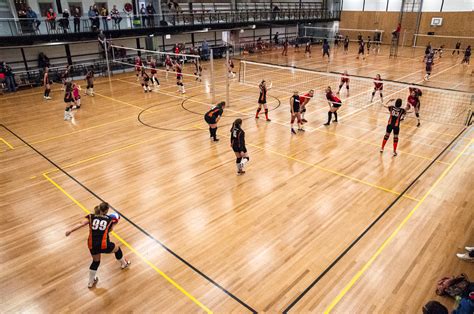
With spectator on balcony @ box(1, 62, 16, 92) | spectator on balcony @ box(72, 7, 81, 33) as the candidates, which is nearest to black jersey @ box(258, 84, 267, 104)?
spectator on balcony @ box(72, 7, 81, 33)

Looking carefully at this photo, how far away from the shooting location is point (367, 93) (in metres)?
19.2

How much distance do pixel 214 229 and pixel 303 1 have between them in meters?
42.2

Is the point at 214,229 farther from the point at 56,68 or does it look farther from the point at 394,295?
the point at 56,68

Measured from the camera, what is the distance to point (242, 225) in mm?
7750

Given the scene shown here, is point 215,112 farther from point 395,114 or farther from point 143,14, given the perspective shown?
point 143,14

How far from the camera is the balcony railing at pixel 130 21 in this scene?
2044 cm

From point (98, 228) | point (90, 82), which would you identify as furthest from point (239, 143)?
point (90, 82)

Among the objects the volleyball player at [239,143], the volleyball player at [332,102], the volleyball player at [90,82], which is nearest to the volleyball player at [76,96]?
the volleyball player at [90,82]

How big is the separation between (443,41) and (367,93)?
26020mm

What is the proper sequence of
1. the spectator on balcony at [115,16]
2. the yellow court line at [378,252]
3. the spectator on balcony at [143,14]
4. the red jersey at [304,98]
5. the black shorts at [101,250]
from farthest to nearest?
the spectator on balcony at [143,14], the spectator on balcony at [115,16], the red jersey at [304,98], the black shorts at [101,250], the yellow court line at [378,252]

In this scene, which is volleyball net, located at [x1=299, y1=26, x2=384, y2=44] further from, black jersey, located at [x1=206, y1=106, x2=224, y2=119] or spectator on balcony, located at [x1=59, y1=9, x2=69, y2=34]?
black jersey, located at [x1=206, y1=106, x2=224, y2=119]

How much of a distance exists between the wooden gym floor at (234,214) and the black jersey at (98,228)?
95 cm

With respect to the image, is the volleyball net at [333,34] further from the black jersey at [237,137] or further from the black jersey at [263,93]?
the black jersey at [237,137]

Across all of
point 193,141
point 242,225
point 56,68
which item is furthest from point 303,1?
point 242,225
